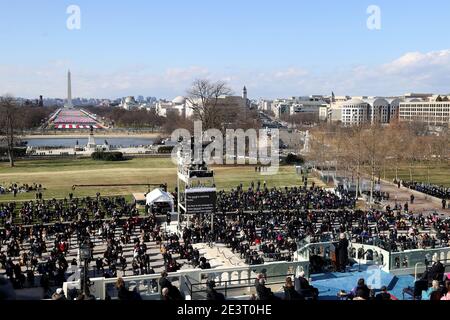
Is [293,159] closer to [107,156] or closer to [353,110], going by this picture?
[107,156]

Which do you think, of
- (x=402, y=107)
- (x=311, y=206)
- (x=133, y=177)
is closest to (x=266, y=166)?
(x=133, y=177)

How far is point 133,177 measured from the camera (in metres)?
52.1

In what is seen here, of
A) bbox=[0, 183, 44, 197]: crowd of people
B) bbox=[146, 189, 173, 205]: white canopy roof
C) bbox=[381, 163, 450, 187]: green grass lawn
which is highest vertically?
bbox=[146, 189, 173, 205]: white canopy roof

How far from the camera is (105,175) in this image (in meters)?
52.9

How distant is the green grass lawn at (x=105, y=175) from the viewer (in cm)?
4459

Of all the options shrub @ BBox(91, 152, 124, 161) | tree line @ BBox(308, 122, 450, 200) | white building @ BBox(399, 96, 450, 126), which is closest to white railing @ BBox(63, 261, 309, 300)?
tree line @ BBox(308, 122, 450, 200)

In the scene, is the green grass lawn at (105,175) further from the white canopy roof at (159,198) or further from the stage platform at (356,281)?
the stage platform at (356,281)

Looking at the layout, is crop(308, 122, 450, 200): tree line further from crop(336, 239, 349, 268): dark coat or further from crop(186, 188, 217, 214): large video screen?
crop(336, 239, 349, 268): dark coat

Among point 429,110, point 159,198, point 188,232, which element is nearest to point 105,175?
point 159,198

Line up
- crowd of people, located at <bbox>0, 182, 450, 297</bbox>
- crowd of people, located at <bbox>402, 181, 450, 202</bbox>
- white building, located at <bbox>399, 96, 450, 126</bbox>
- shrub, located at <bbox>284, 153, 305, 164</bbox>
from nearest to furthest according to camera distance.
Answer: crowd of people, located at <bbox>0, 182, 450, 297</bbox> → crowd of people, located at <bbox>402, 181, 450, 202</bbox> → shrub, located at <bbox>284, 153, 305, 164</bbox> → white building, located at <bbox>399, 96, 450, 126</bbox>

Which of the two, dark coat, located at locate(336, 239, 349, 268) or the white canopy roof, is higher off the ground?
dark coat, located at locate(336, 239, 349, 268)

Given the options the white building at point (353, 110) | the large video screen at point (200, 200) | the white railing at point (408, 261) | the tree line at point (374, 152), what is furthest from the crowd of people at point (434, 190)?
the white building at point (353, 110)

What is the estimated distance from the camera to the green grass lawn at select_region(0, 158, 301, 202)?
44594mm
